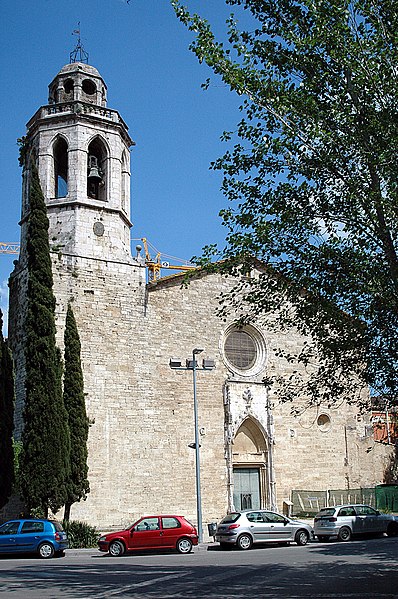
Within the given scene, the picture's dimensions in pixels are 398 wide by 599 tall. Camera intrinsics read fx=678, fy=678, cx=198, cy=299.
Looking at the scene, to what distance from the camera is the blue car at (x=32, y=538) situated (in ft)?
54.2

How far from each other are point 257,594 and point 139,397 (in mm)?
14678

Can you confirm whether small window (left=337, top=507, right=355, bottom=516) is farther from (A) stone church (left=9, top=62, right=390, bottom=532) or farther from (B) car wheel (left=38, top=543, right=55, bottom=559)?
(B) car wheel (left=38, top=543, right=55, bottom=559)

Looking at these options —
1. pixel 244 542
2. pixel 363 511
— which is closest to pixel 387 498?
pixel 363 511

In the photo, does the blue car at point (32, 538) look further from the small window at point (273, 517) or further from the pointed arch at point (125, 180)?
the pointed arch at point (125, 180)

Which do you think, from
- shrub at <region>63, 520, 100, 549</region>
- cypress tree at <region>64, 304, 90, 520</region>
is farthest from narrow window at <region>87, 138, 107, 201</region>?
shrub at <region>63, 520, 100, 549</region>

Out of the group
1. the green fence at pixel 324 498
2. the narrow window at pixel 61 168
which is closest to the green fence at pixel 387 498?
the green fence at pixel 324 498

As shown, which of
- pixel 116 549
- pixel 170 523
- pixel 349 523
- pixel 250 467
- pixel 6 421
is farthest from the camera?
pixel 250 467

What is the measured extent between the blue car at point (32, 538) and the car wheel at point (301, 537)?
21.0ft

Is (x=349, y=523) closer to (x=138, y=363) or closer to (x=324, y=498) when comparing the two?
(x=324, y=498)

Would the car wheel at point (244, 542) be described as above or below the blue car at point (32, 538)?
below

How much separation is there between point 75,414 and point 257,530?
6667 millimetres

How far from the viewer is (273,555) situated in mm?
15539

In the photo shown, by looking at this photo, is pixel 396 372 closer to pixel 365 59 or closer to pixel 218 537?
pixel 365 59

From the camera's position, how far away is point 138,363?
79.0 feet
